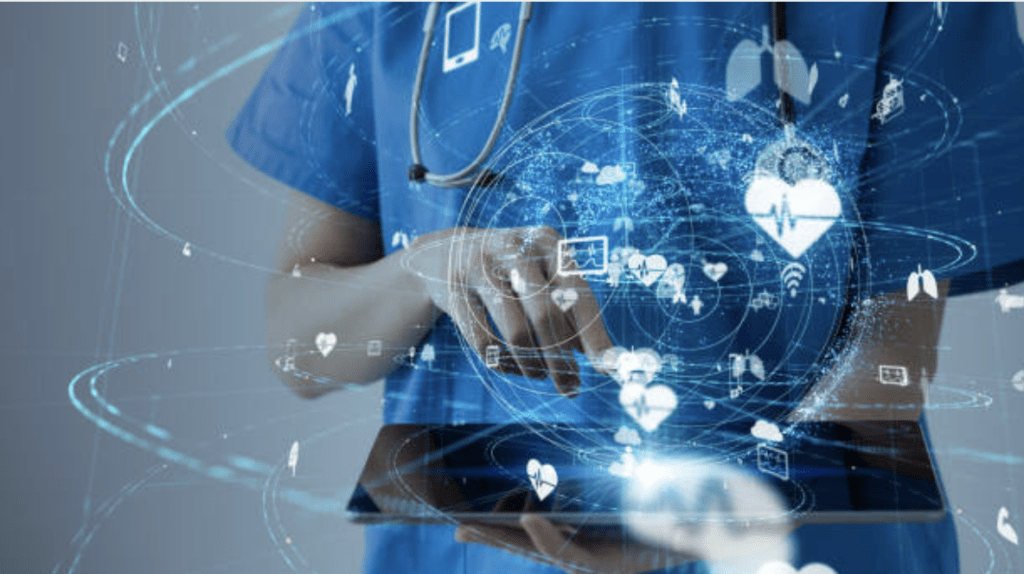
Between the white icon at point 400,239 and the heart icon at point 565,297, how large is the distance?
0.40 feet

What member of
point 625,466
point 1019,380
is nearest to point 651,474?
point 625,466

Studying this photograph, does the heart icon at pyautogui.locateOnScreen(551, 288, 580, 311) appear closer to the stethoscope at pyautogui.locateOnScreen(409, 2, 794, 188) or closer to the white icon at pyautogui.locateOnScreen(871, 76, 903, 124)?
the stethoscope at pyautogui.locateOnScreen(409, 2, 794, 188)

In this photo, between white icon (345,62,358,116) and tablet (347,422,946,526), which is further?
white icon (345,62,358,116)

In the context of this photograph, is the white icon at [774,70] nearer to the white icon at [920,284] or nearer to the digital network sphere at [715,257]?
the digital network sphere at [715,257]

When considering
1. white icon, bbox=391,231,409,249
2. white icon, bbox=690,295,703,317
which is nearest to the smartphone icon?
white icon, bbox=391,231,409,249

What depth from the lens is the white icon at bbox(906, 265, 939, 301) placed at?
0.44m

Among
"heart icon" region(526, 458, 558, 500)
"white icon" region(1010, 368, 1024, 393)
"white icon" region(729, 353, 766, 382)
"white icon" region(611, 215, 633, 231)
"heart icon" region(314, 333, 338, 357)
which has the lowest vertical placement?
"heart icon" region(526, 458, 558, 500)

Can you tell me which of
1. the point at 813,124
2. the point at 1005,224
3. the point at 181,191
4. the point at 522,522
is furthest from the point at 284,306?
the point at 1005,224

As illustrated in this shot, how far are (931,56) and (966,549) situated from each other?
0.31m

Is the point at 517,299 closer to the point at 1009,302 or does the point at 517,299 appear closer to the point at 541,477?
the point at 541,477

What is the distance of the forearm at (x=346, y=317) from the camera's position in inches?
19.9

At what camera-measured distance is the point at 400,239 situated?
1.69ft

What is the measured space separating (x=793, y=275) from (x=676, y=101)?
0.45ft

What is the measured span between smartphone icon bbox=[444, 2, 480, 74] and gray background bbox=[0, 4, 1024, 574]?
143mm
